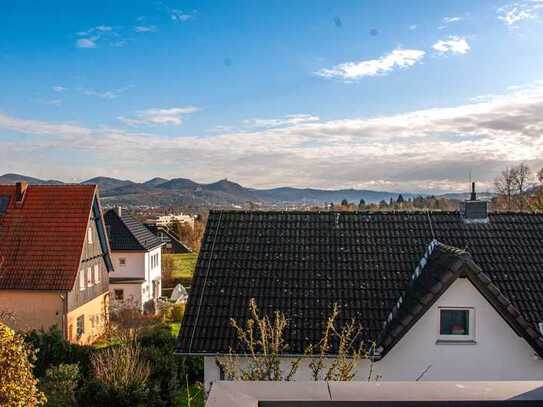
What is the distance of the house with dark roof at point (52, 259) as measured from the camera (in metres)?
23.4

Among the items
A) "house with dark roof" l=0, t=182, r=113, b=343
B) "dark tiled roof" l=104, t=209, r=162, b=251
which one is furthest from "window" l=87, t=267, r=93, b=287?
"dark tiled roof" l=104, t=209, r=162, b=251

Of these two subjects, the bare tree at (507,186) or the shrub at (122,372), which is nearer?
the shrub at (122,372)

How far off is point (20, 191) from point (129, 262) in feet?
33.4

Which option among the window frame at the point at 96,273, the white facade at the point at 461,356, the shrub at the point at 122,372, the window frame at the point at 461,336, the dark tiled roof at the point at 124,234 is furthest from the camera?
the dark tiled roof at the point at 124,234

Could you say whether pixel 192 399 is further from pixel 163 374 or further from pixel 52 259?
pixel 52 259

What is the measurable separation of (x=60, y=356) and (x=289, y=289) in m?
9.52

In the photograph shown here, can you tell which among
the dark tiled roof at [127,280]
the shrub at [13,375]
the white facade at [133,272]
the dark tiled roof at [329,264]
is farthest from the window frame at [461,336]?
the dark tiled roof at [127,280]

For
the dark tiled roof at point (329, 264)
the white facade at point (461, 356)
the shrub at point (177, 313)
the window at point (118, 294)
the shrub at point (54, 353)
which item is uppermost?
the dark tiled roof at point (329, 264)

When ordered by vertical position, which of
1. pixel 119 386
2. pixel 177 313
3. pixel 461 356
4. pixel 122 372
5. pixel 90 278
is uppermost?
pixel 461 356

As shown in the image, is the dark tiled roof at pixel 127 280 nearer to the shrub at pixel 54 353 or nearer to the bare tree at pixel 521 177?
the shrub at pixel 54 353

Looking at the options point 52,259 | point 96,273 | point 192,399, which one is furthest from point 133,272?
point 192,399

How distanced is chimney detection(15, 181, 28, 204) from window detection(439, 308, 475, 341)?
74.2 ft

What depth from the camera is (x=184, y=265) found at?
47.5 metres

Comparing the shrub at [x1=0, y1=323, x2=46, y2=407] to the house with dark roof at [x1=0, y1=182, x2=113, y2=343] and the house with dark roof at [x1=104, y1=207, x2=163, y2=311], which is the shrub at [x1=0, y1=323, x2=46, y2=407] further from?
the house with dark roof at [x1=104, y1=207, x2=163, y2=311]
